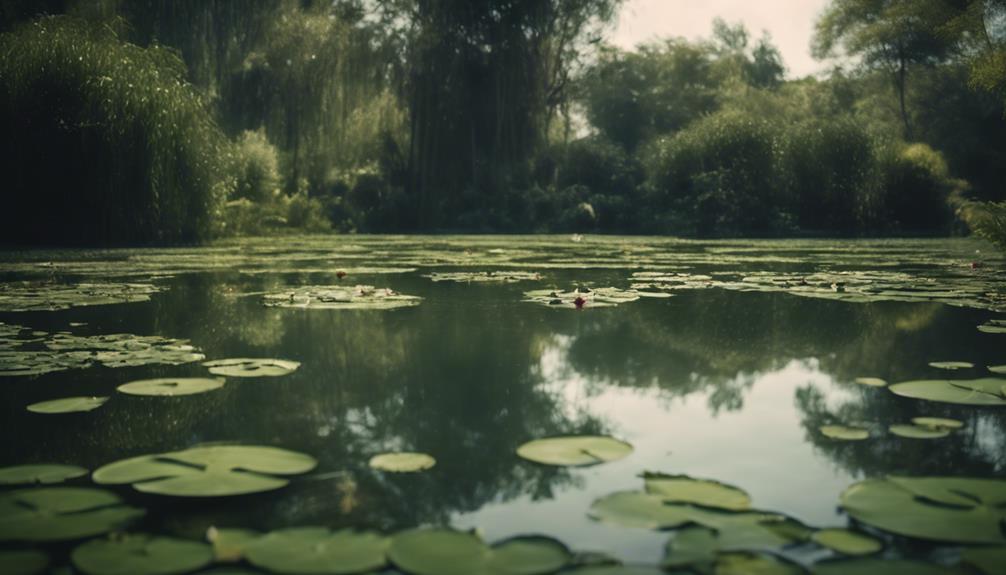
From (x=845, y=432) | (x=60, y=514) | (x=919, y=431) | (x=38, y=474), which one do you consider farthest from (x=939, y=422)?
(x=38, y=474)

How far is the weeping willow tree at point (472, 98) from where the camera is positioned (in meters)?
20.3

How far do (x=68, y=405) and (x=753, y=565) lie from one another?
220cm

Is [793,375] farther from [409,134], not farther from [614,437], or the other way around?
[409,134]

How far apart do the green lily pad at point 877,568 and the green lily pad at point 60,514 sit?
1.35m

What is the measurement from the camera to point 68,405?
2.57m

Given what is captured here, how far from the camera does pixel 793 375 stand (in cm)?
322

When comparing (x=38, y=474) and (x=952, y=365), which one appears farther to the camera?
(x=952, y=365)

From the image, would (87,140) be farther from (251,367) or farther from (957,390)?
(957,390)

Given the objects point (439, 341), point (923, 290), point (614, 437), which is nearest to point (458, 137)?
point (923, 290)

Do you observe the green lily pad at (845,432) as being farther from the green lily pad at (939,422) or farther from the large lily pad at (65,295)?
the large lily pad at (65,295)

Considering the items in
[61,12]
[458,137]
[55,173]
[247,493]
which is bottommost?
[247,493]

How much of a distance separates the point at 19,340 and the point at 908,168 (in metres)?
19.2

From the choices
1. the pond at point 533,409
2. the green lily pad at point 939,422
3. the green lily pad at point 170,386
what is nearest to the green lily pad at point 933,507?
the pond at point 533,409

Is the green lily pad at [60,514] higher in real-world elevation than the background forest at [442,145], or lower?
lower
